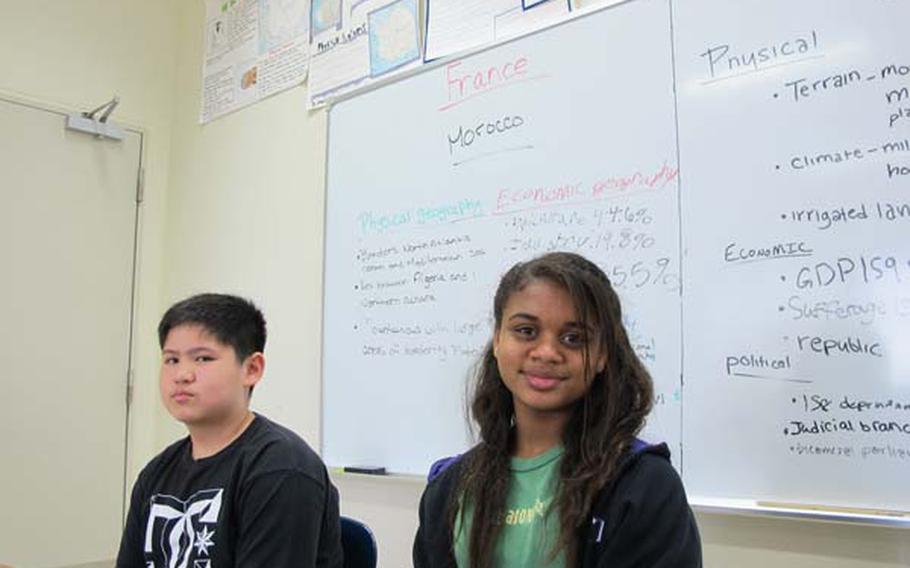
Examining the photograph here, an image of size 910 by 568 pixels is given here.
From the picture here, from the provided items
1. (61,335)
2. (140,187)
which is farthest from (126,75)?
(61,335)

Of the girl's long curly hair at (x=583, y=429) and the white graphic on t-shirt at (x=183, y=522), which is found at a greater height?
the girl's long curly hair at (x=583, y=429)

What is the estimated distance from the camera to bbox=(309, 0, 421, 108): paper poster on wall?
2152 mm

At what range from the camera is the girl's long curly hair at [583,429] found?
1054mm

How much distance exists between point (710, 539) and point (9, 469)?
2293 mm

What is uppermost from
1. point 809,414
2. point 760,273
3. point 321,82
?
point 321,82

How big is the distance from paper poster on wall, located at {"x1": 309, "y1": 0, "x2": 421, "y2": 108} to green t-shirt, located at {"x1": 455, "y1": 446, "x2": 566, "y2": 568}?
4.36 ft

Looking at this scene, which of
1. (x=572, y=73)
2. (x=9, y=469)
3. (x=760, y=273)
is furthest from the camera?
(x=9, y=469)

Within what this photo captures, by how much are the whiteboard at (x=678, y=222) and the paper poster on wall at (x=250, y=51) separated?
2.00 feet

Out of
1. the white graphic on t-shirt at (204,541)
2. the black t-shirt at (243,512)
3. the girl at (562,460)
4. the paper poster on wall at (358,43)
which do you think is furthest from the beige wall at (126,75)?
the girl at (562,460)

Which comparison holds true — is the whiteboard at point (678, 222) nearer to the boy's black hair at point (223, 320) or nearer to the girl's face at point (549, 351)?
the girl's face at point (549, 351)

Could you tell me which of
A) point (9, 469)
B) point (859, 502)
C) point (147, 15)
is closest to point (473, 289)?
point (859, 502)

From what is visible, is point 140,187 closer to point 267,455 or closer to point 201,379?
point 201,379

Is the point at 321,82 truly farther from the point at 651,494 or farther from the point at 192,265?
the point at 651,494

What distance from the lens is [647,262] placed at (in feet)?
5.15
